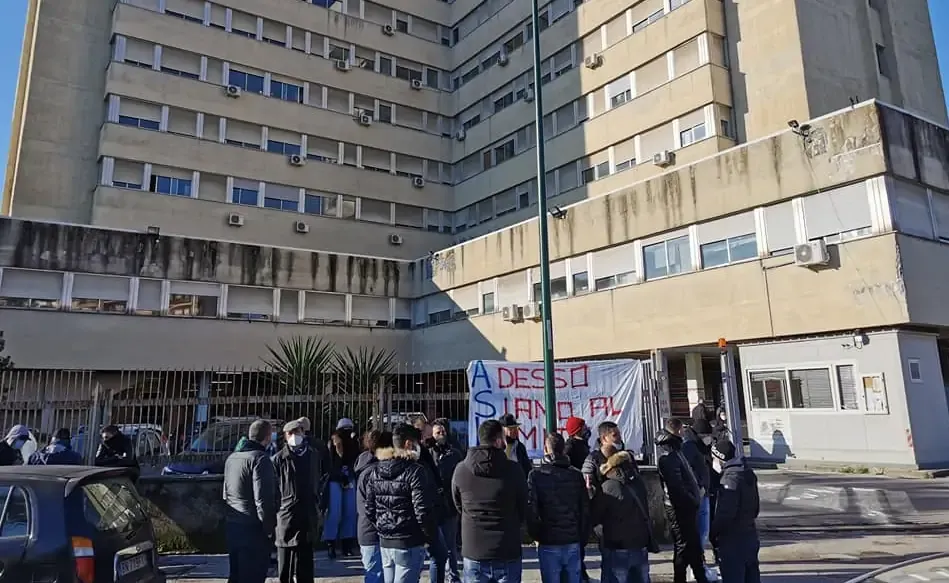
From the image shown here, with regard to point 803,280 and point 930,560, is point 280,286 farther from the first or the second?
point 930,560

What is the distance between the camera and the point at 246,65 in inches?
1214

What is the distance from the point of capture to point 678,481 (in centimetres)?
627

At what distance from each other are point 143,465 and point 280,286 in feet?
55.2

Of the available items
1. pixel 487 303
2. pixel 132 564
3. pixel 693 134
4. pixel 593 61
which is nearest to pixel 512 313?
pixel 487 303

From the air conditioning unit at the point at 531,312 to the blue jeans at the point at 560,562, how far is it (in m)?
17.5

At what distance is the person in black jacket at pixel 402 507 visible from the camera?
4.91 metres

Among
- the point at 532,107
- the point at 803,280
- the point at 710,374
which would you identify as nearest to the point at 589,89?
the point at 532,107

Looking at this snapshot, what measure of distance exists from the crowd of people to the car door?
1.61 metres

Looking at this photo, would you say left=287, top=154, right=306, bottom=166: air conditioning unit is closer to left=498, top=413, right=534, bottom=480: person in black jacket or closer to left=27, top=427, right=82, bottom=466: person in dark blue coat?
left=27, top=427, right=82, bottom=466: person in dark blue coat

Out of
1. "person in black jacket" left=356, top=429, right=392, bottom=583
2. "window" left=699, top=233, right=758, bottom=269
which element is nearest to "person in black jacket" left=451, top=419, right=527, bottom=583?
"person in black jacket" left=356, top=429, right=392, bottom=583

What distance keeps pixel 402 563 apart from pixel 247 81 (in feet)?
99.1

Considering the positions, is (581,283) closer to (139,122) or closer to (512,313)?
(512,313)

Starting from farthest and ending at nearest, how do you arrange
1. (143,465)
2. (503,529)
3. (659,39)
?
1. (659,39)
2. (143,465)
3. (503,529)

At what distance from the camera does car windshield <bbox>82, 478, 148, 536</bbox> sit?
4.65 m
